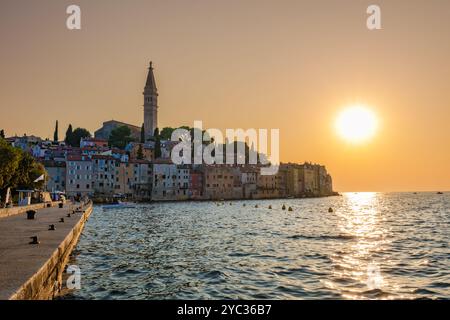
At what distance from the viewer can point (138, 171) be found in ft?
414

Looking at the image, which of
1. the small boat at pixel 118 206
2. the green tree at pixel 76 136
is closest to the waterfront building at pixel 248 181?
the green tree at pixel 76 136

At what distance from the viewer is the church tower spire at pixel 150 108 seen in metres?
174

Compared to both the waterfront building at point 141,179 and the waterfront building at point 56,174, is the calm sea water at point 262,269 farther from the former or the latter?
the waterfront building at point 141,179

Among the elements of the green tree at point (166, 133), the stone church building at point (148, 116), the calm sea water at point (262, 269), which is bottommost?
the calm sea water at point (262, 269)

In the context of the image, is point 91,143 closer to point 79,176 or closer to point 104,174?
point 104,174

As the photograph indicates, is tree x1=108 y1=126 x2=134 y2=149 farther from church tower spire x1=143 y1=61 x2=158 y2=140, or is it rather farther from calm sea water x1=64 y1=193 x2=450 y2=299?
calm sea water x1=64 y1=193 x2=450 y2=299

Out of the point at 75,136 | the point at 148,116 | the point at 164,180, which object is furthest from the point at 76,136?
the point at 148,116

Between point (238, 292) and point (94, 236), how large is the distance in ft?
68.3

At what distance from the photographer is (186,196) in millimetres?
137125

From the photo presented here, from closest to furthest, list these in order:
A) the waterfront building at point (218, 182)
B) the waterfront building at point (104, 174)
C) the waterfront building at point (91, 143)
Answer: the waterfront building at point (104, 174), the waterfront building at point (91, 143), the waterfront building at point (218, 182)

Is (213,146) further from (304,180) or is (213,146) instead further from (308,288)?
(308,288)
